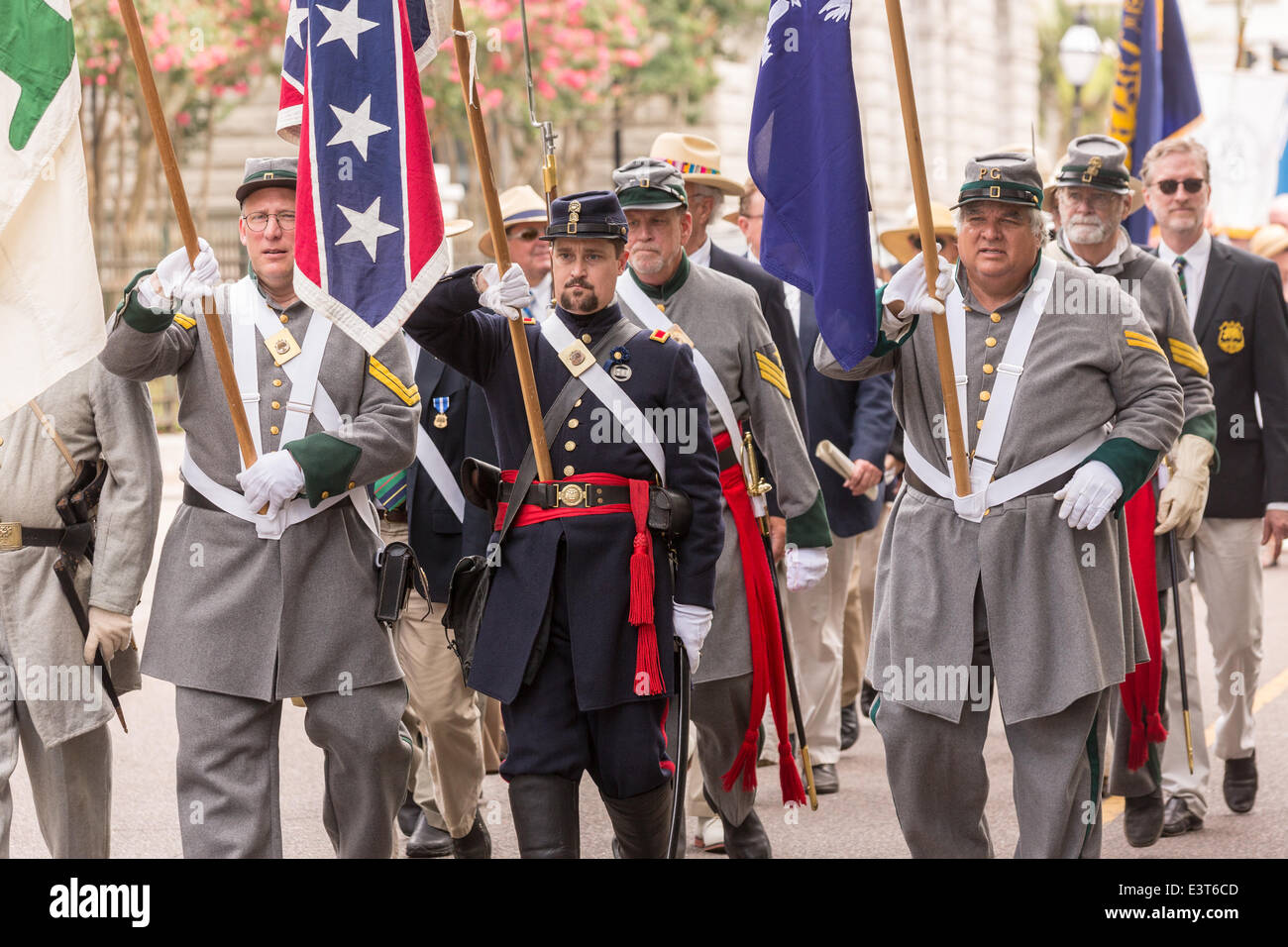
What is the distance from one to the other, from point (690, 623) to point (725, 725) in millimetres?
1170

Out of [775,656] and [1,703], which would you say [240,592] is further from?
[775,656]

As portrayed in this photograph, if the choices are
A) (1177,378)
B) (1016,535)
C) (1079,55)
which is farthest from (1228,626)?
(1079,55)

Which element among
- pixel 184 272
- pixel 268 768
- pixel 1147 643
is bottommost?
pixel 268 768

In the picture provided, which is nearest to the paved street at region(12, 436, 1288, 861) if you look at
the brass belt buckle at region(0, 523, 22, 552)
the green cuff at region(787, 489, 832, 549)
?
the green cuff at region(787, 489, 832, 549)

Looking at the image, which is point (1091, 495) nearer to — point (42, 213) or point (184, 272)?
point (184, 272)

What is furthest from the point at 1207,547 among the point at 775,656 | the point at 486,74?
the point at 486,74

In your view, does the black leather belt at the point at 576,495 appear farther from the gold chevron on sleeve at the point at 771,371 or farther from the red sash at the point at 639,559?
the gold chevron on sleeve at the point at 771,371

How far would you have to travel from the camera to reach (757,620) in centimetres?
653

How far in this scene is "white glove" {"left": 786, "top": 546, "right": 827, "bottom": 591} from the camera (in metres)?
6.67

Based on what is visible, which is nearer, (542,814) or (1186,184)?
(542,814)

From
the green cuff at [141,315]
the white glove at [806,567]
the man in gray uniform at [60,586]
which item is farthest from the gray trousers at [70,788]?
the white glove at [806,567]

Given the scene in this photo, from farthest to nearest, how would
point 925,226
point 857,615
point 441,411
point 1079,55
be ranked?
1. point 1079,55
2. point 857,615
3. point 441,411
4. point 925,226

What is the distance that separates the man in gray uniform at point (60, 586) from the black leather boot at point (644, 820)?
1.52 meters

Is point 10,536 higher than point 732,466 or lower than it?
lower
